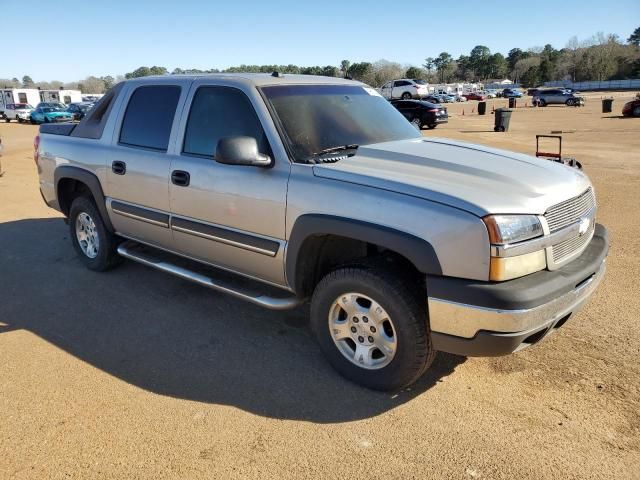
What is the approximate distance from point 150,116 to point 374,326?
270cm

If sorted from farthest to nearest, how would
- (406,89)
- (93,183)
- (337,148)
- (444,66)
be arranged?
(444,66) → (406,89) → (93,183) → (337,148)

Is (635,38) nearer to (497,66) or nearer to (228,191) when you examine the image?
(497,66)

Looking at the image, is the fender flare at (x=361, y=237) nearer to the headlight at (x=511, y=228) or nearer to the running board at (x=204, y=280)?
the running board at (x=204, y=280)

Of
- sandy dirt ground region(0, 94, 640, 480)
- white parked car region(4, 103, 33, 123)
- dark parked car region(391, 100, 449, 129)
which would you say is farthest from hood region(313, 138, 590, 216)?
white parked car region(4, 103, 33, 123)

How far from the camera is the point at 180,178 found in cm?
391

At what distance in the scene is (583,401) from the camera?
3.00 meters

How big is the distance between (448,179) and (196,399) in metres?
2.00

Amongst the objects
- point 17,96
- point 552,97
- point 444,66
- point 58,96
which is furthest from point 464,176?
point 444,66

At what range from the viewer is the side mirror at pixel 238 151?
10.5 ft

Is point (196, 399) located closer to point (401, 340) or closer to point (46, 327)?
point (401, 340)

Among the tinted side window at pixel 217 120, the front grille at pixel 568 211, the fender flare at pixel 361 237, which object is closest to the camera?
the fender flare at pixel 361 237

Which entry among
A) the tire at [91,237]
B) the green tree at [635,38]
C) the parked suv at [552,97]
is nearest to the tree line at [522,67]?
the green tree at [635,38]

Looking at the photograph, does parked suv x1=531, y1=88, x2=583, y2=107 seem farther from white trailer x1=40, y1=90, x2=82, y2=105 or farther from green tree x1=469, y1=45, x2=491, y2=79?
green tree x1=469, y1=45, x2=491, y2=79

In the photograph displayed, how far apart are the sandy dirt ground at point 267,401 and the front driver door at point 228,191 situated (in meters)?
0.66
